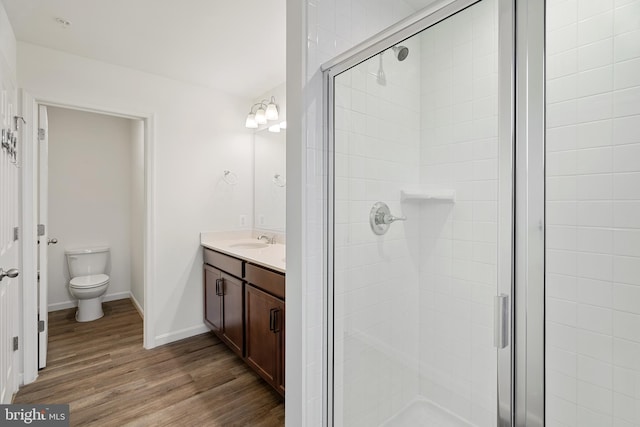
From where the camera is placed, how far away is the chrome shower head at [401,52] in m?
1.22

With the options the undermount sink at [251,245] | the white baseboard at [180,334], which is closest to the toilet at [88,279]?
the white baseboard at [180,334]

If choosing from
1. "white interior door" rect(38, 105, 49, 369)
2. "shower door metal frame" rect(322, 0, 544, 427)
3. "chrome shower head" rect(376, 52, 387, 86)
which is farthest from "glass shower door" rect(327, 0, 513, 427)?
"white interior door" rect(38, 105, 49, 369)

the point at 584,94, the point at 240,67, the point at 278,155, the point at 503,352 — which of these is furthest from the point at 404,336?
the point at 240,67

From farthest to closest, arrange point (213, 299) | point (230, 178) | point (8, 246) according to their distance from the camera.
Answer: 1. point (230, 178)
2. point (213, 299)
3. point (8, 246)

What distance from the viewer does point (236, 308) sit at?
2.34 metres

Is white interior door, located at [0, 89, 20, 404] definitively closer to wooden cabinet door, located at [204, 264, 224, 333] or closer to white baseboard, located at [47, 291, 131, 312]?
wooden cabinet door, located at [204, 264, 224, 333]

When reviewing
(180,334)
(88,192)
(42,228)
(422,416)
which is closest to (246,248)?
(180,334)

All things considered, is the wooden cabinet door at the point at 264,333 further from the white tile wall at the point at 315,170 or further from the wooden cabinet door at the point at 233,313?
the white tile wall at the point at 315,170

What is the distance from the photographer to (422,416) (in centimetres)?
137

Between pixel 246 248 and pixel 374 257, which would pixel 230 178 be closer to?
pixel 246 248

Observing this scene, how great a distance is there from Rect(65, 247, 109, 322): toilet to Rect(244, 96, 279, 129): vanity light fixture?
2.26 meters

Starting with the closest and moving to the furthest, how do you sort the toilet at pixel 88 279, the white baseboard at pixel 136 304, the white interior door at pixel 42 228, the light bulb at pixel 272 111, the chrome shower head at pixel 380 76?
the chrome shower head at pixel 380 76
the white interior door at pixel 42 228
the light bulb at pixel 272 111
the toilet at pixel 88 279
the white baseboard at pixel 136 304

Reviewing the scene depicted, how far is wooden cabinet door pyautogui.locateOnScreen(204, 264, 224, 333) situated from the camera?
2.60 metres

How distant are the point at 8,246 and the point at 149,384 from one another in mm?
1187
